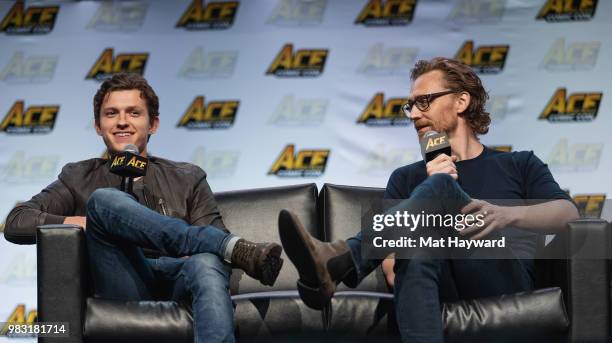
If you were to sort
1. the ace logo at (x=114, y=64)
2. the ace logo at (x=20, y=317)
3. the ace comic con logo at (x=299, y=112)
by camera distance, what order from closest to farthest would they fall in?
the ace logo at (x=20, y=317) → the ace comic con logo at (x=299, y=112) → the ace logo at (x=114, y=64)

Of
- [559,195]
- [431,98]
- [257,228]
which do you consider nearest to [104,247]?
[257,228]

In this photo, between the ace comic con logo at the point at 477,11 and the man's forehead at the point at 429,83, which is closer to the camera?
the man's forehead at the point at 429,83

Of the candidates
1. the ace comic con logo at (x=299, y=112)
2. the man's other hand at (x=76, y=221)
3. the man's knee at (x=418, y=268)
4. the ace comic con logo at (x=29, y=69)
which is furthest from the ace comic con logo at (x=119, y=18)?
the man's knee at (x=418, y=268)

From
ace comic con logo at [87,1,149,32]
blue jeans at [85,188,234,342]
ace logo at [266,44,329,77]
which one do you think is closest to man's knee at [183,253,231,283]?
blue jeans at [85,188,234,342]

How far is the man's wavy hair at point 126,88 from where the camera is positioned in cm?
328

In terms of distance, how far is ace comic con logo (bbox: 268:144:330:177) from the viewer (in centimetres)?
464

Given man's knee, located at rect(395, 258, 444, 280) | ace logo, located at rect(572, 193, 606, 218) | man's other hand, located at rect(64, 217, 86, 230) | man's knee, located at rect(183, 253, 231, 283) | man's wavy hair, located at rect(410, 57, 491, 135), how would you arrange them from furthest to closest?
1. ace logo, located at rect(572, 193, 606, 218)
2. man's wavy hair, located at rect(410, 57, 491, 135)
3. man's other hand, located at rect(64, 217, 86, 230)
4. man's knee, located at rect(183, 253, 231, 283)
5. man's knee, located at rect(395, 258, 444, 280)

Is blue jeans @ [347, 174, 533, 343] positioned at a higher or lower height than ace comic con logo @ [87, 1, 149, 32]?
lower

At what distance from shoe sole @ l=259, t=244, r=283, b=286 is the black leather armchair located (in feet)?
0.80

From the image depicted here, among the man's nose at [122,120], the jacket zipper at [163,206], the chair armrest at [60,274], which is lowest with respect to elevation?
the chair armrest at [60,274]

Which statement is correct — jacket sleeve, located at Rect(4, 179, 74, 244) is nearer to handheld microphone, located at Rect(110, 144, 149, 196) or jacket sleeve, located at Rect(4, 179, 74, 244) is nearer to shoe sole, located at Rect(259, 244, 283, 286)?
A: handheld microphone, located at Rect(110, 144, 149, 196)

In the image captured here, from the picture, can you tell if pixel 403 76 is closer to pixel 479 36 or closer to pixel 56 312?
pixel 479 36

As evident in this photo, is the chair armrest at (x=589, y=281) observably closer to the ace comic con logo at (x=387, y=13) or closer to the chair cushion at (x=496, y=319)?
the chair cushion at (x=496, y=319)

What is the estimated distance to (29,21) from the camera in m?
4.84
